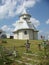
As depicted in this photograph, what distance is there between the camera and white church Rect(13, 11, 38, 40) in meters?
50.9

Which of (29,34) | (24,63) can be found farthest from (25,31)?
(24,63)

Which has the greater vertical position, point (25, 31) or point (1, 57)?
point (25, 31)

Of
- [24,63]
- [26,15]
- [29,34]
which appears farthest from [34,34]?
[24,63]

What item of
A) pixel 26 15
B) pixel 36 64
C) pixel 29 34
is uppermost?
pixel 26 15

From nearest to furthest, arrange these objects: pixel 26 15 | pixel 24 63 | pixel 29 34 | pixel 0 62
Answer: pixel 0 62, pixel 24 63, pixel 29 34, pixel 26 15

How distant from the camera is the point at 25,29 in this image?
168 feet

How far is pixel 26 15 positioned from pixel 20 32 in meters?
5.92

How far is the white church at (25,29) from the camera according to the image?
167 feet

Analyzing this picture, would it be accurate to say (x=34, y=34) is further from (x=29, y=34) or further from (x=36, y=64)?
(x=36, y=64)

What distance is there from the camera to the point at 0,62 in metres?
11.9

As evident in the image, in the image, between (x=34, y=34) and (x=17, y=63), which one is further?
(x=34, y=34)

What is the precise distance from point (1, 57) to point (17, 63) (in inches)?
51.1

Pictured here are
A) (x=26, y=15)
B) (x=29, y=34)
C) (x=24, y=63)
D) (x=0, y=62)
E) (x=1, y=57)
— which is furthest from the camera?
(x=26, y=15)

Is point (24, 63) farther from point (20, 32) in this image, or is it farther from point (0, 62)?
point (20, 32)
